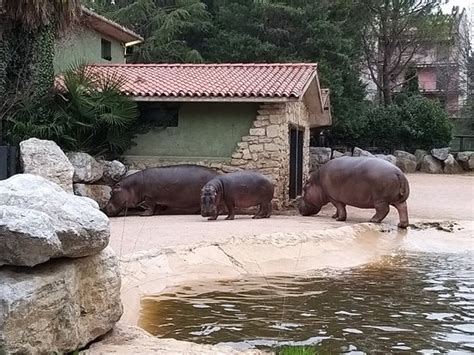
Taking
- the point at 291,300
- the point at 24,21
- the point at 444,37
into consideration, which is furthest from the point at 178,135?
the point at 444,37

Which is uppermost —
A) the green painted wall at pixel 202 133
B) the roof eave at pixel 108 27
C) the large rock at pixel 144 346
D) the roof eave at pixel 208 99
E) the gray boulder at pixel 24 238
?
the roof eave at pixel 108 27

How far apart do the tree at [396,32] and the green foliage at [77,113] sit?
66.1 ft

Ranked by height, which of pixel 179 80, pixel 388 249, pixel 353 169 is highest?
pixel 179 80

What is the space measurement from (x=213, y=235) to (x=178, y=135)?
22.0 feet

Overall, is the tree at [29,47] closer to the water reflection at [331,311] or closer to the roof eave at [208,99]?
the roof eave at [208,99]

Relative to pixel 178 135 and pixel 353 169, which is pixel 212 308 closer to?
pixel 353 169

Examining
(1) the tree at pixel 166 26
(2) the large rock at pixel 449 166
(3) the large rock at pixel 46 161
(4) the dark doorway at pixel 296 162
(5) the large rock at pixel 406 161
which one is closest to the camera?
(3) the large rock at pixel 46 161

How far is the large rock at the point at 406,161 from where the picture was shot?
98.1 ft

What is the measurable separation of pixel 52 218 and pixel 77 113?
34.4 feet

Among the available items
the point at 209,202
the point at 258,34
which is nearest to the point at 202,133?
the point at 209,202

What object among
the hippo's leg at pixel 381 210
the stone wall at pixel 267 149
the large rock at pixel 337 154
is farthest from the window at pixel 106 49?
the hippo's leg at pixel 381 210

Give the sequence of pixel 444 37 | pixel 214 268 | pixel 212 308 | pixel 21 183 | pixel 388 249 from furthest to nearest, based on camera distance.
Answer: pixel 444 37
pixel 388 249
pixel 214 268
pixel 212 308
pixel 21 183

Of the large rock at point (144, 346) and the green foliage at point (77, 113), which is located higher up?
the green foliage at point (77, 113)

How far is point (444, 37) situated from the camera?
37062 millimetres
